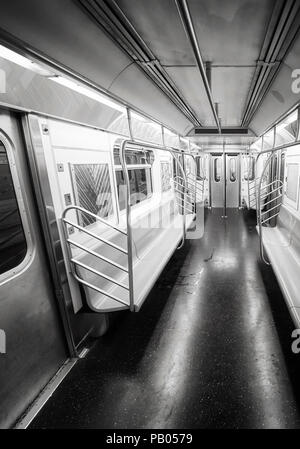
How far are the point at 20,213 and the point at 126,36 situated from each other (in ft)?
4.84

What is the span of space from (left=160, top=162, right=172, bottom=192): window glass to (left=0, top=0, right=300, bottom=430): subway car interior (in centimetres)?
218

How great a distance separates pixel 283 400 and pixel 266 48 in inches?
106

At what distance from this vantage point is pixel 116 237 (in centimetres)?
324

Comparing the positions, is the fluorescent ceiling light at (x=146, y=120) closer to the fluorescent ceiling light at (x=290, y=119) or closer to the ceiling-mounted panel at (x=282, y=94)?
the ceiling-mounted panel at (x=282, y=94)

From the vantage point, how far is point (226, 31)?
5.58 feet

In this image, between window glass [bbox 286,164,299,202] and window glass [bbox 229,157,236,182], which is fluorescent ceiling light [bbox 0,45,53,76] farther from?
window glass [bbox 229,157,236,182]

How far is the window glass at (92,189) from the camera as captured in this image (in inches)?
101

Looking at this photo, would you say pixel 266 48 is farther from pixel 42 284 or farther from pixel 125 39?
pixel 42 284

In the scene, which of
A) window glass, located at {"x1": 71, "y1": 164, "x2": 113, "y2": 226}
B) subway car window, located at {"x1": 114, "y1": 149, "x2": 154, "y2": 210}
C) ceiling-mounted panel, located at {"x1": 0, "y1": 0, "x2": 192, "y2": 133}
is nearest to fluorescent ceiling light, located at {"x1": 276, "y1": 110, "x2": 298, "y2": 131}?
ceiling-mounted panel, located at {"x1": 0, "y1": 0, "x2": 192, "y2": 133}

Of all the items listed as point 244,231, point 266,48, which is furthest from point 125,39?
point 244,231

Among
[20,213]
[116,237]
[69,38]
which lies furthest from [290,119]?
[20,213]

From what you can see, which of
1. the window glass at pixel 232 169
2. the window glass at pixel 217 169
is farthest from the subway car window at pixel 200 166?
the window glass at pixel 232 169

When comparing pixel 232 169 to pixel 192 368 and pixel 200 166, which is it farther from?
pixel 192 368

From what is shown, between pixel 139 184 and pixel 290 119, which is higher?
pixel 290 119
